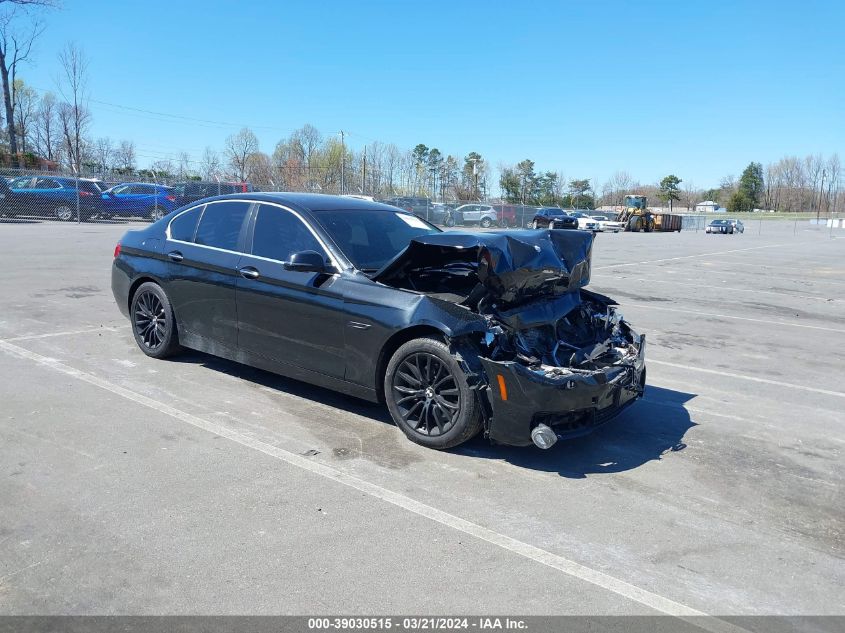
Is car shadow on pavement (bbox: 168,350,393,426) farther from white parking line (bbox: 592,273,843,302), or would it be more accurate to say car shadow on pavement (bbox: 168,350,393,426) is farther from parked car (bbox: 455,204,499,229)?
parked car (bbox: 455,204,499,229)

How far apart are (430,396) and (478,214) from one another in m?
42.9

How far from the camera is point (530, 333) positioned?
193 inches

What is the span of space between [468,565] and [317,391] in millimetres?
2944

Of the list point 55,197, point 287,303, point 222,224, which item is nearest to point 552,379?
point 287,303

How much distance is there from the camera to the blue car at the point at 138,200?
30.1m

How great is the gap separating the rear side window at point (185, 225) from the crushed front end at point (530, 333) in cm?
236

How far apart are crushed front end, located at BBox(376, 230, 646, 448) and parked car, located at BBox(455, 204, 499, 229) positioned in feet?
134

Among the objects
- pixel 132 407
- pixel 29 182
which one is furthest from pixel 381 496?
pixel 29 182

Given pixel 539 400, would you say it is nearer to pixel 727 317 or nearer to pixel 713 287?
pixel 727 317

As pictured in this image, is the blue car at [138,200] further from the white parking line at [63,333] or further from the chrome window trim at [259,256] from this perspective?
the chrome window trim at [259,256]

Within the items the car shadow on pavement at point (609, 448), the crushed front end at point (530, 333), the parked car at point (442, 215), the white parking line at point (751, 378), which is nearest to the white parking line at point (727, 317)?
the white parking line at point (751, 378)

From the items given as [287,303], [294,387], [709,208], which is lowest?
[294,387]

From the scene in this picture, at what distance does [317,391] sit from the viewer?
5953mm

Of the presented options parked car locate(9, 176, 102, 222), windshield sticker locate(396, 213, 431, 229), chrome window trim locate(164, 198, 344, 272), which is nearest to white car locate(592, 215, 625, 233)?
parked car locate(9, 176, 102, 222)
